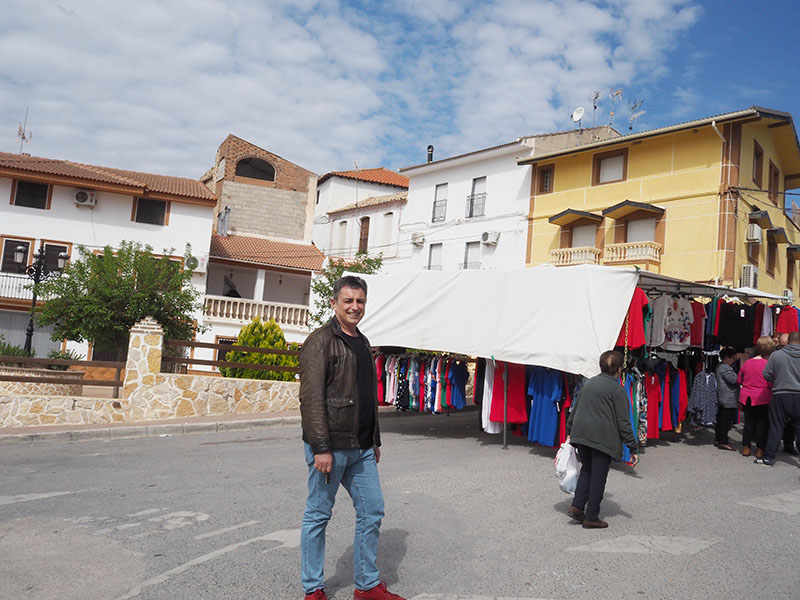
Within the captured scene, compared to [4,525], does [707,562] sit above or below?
above

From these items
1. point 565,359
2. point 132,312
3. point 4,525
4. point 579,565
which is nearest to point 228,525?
point 4,525

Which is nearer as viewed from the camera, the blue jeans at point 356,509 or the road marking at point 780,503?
the blue jeans at point 356,509

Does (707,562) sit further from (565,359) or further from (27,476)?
(27,476)

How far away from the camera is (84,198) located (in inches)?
1083

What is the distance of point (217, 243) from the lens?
111 feet

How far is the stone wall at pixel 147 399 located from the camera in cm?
1111

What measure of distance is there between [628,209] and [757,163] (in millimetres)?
4923

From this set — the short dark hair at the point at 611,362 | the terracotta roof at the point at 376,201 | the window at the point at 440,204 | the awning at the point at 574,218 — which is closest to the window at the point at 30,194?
the terracotta roof at the point at 376,201

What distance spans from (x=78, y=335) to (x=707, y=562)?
1640 centimetres

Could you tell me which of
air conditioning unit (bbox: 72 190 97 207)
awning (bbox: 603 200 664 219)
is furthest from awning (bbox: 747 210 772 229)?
air conditioning unit (bbox: 72 190 97 207)

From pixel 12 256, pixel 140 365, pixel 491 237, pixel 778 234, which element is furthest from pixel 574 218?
pixel 12 256

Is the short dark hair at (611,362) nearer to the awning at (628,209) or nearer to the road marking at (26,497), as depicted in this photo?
the road marking at (26,497)

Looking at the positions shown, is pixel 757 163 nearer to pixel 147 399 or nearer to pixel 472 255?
pixel 472 255

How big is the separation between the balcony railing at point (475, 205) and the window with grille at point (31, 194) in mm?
19151
